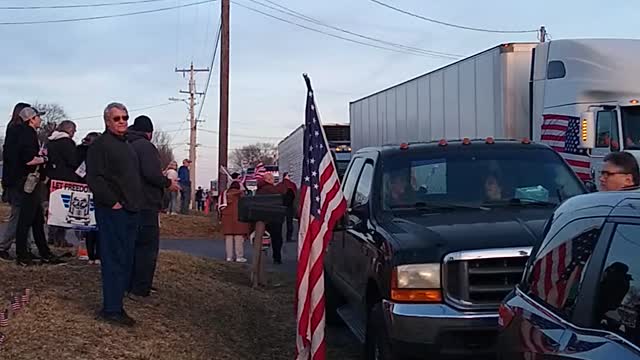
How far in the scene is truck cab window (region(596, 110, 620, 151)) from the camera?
15.8 metres

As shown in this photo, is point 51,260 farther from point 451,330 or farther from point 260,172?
point 260,172

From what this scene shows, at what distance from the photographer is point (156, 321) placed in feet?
30.7

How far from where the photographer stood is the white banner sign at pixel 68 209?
11906mm

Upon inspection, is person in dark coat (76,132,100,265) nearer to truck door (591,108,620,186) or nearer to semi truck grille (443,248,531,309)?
semi truck grille (443,248,531,309)

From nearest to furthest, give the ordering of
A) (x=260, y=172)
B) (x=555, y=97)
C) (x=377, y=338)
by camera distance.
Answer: (x=377, y=338) → (x=555, y=97) → (x=260, y=172)

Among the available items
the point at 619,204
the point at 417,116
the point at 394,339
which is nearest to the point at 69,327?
the point at 394,339

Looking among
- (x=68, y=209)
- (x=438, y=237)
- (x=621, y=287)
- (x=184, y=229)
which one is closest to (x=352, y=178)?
(x=438, y=237)

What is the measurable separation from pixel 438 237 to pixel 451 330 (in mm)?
681

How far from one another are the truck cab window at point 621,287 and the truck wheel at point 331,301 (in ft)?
21.6

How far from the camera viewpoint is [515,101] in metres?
17.5

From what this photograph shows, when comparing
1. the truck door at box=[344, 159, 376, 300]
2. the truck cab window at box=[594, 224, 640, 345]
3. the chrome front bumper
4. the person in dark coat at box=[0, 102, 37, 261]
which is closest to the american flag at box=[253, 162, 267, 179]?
the person in dark coat at box=[0, 102, 37, 261]

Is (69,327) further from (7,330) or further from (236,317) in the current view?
(236,317)

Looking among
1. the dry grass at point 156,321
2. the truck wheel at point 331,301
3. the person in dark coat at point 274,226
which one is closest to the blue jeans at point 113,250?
the dry grass at point 156,321

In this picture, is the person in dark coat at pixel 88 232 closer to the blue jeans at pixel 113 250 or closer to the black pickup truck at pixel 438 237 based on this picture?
the black pickup truck at pixel 438 237
